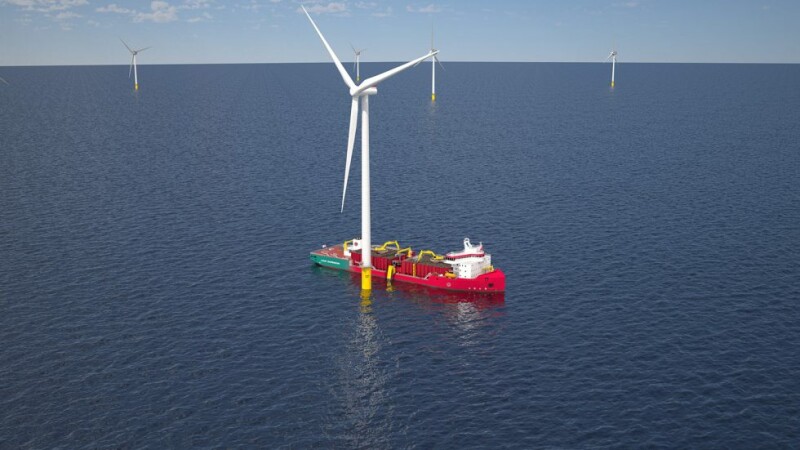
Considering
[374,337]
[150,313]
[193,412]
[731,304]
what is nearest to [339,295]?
[374,337]

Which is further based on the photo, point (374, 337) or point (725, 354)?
point (374, 337)

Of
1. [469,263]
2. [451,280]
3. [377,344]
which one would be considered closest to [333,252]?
[451,280]

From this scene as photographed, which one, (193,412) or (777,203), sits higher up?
(777,203)

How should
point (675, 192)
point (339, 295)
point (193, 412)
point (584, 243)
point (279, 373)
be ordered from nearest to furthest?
point (193, 412) < point (279, 373) < point (339, 295) < point (584, 243) < point (675, 192)

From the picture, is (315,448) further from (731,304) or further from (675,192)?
(675,192)

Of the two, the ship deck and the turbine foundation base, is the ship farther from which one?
the turbine foundation base

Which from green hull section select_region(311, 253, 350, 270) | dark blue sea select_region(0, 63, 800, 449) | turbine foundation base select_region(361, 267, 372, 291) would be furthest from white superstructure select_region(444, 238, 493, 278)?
green hull section select_region(311, 253, 350, 270)

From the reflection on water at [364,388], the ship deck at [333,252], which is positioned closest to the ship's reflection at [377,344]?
the reflection on water at [364,388]

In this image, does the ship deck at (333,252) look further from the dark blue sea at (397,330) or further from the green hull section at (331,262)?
the dark blue sea at (397,330)

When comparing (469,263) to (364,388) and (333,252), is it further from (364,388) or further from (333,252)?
(364,388)
